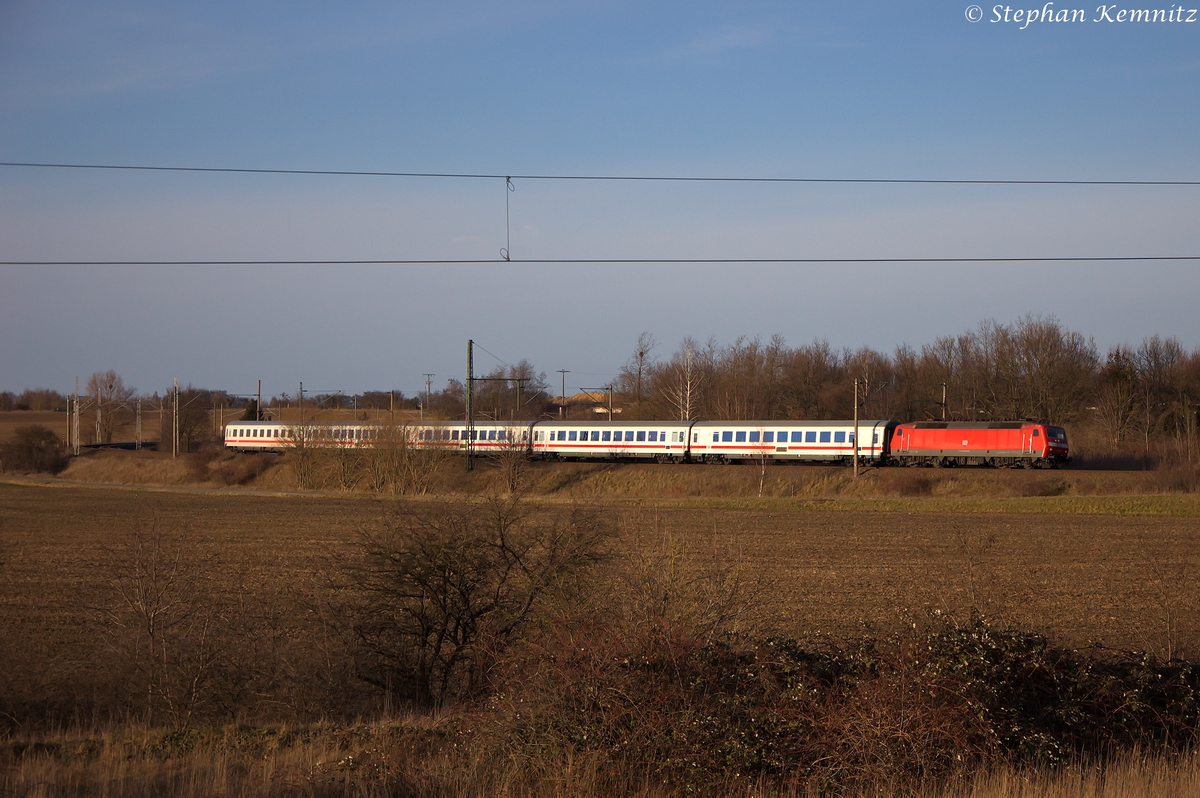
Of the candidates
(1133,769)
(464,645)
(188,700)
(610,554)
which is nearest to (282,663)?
(188,700)

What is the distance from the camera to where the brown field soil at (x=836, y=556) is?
635 inches

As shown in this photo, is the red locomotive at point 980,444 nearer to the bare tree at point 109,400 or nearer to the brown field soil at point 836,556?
the brown field soil at point 836,556

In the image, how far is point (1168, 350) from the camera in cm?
7988

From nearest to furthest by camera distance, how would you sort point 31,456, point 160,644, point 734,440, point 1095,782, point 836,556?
point 1095,782
point 160,644
point 836,556
point 734,440
point 31,456

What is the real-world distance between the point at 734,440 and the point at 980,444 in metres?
13.6

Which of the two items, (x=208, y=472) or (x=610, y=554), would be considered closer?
(x=610, y=554)

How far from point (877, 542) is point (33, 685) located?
24.8m

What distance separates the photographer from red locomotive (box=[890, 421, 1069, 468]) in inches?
1924

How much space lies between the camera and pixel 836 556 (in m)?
26.6

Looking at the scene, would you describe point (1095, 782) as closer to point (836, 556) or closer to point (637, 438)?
point (836, 556)

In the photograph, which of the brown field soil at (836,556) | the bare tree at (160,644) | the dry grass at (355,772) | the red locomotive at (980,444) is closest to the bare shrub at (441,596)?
the brown field soil at (836,556)

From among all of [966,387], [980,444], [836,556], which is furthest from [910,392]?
[836,556]

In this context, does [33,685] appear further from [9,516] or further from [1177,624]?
[9,516]

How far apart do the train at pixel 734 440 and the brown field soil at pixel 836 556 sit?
328 inches
